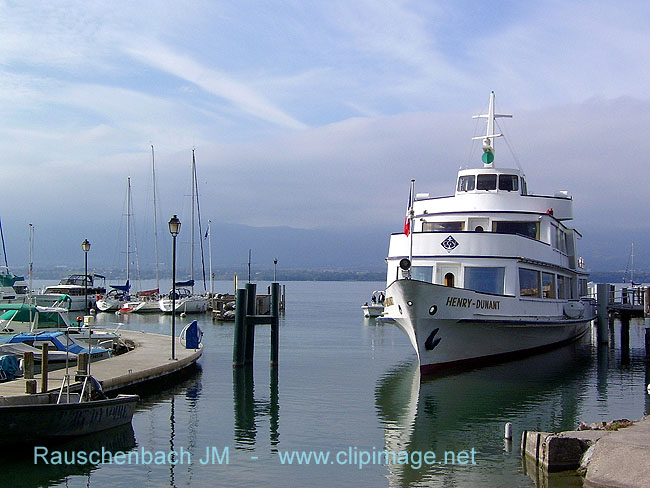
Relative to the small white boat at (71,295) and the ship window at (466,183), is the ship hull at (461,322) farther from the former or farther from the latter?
the small white boat at (71,295)

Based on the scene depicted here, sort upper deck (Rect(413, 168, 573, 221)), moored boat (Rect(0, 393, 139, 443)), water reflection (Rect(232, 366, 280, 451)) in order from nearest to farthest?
moored boat (Rect(0, 393, 139, 443)) < water reflection (Rect(232, 366, 280, 451)) < upper deck (Rect(413, 168, 573, 221))

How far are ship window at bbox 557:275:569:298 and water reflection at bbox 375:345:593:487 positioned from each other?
11.8 ft

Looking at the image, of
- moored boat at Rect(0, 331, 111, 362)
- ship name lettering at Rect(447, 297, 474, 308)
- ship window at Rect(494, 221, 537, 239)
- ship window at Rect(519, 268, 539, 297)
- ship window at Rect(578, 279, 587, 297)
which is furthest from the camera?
ship window at Rect(578, 279, 587, 297)

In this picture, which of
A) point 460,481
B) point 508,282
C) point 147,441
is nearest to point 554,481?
point 460,481

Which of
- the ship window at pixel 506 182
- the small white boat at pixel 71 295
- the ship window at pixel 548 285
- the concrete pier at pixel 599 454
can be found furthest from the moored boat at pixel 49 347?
the small white boat at pixel 71 295

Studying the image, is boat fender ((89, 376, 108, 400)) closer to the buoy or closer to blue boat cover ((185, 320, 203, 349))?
the buoy

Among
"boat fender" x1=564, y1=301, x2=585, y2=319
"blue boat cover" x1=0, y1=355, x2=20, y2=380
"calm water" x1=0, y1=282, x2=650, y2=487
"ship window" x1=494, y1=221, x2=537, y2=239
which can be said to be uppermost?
"ship window" x1=494, y1=221, x2=537, y2=239

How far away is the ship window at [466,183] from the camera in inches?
1285

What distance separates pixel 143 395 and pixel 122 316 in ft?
145

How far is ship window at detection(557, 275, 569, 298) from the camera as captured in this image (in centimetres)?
3153

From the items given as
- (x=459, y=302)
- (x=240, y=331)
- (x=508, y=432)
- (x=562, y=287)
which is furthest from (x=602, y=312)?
(x=508, y=432)

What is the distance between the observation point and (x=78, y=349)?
2538cm

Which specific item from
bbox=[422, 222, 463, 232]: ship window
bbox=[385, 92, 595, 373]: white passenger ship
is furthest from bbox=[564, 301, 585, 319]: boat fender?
bbox=[422, 222, 463, 232]: ship window

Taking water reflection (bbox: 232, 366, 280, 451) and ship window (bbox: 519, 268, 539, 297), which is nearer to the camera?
water reflection (bbox: 232, 366, 280, 451)
